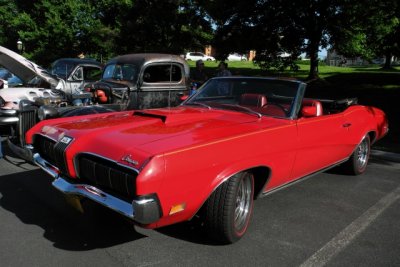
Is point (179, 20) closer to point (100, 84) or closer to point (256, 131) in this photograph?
point (100, 84)

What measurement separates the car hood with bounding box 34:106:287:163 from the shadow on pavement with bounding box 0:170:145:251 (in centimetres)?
61

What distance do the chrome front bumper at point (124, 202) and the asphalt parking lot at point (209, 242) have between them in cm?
52

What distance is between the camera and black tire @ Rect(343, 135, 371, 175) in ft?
18.0

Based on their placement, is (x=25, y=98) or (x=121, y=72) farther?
(x=121, y=72)

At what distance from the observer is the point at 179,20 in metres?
23.6

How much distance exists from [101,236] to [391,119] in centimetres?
922

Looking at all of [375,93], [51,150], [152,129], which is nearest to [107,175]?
[152,129]

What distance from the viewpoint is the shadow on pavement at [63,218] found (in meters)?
3.46

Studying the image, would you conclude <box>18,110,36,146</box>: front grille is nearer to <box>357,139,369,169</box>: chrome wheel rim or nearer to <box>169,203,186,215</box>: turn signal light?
<box>169,203,186,215</box>: turn signal light

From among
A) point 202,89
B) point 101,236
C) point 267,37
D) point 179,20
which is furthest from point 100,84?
point 179,20

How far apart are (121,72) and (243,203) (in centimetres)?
539

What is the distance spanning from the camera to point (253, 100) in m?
4.38

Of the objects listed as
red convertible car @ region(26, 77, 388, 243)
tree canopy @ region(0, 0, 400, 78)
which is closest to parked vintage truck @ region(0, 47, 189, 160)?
red convertible car @ region(26, 77, 388, 243)

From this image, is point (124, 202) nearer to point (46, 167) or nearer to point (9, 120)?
point (46, 167)
